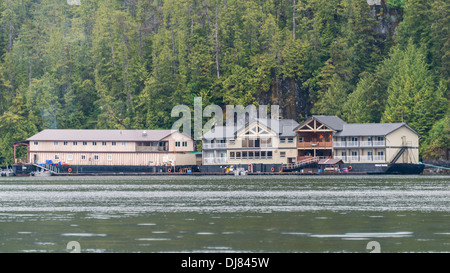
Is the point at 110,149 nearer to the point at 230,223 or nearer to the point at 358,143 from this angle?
the point at 358,143

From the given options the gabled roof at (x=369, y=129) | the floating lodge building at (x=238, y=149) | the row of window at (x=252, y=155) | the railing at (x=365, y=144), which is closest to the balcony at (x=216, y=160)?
the floating lodge building at (x=238, y=149)

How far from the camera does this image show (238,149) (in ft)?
411

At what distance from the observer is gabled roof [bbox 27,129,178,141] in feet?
419

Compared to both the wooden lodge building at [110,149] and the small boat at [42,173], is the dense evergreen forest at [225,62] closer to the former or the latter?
the wooden lodge building at [110,149]

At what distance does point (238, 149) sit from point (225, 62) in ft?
96.8

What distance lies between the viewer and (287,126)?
12606 cm

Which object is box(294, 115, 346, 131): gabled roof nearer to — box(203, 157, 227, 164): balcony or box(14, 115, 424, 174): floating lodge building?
box(14, 115, 424, 174): floating lodge building

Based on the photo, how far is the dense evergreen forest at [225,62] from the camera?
→ 13262 centimetres

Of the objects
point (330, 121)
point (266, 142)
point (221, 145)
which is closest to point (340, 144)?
point (330, 121)

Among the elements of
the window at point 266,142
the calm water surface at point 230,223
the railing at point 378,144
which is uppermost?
the window at point 266,142

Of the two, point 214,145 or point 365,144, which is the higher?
point 214,145

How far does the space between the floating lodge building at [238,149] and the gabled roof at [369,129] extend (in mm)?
134

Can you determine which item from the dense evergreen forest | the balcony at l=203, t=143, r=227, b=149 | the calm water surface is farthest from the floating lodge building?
the calm water surface

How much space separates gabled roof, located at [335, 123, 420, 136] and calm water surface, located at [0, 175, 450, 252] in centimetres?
5125
